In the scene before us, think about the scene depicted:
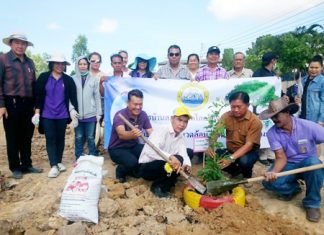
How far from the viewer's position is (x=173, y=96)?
18.9ft

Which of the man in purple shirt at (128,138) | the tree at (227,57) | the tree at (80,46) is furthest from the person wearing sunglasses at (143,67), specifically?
the tree at (80,46)

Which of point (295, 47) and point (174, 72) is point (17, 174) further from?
point (295, 47)

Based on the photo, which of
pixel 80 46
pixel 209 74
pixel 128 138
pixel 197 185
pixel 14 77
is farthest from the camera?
pixel 80 46

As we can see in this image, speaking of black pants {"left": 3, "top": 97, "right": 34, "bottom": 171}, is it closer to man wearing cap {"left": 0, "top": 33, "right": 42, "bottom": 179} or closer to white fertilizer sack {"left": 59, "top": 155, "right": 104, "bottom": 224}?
man wearing cap {"left": 0, "top": 33, "right": 42, "bottom": 179}

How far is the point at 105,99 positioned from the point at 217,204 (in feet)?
9.33

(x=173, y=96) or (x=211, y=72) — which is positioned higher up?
(x=211, y=72)

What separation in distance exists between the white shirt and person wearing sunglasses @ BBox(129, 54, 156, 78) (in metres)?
1.70

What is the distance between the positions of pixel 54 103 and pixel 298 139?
346cm

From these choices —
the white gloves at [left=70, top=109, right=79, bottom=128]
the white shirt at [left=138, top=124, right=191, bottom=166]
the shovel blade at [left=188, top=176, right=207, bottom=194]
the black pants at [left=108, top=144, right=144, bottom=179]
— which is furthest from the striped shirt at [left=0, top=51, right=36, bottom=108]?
the shovel blade at [left=188, top=176, right=207, bottom=194]

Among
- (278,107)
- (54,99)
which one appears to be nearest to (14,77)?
(54,99)

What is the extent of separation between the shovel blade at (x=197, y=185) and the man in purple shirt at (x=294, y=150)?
77 centimetres

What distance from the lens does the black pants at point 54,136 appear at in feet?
16.5

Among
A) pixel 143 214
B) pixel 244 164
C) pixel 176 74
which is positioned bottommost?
pixel 143 214

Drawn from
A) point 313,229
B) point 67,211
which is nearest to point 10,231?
point 67,211
